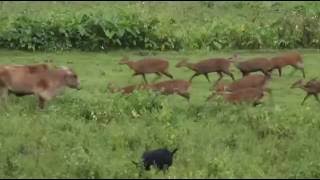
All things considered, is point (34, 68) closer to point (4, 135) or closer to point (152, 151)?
point (4, 135)

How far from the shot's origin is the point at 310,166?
9.91 m

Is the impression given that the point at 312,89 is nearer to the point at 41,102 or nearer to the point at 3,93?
the point at 41,102

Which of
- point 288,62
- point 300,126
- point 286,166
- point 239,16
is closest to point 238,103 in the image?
point 300,126

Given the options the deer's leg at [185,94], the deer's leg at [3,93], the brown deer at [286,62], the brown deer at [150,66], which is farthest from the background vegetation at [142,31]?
the deer's leg at [185,94]

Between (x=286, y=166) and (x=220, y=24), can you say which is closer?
(x=286, y=166)

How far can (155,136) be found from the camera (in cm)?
1091

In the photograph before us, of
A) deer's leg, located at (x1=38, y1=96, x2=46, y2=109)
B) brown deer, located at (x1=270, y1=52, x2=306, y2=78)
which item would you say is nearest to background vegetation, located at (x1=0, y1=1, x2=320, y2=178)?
deer's leg, located at (x1=38, y1=96, x2=46, y2=109)

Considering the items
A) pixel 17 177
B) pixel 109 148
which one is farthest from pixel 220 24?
pixel 17 177

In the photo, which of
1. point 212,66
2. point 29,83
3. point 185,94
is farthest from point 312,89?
point 29,83

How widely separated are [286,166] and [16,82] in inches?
175

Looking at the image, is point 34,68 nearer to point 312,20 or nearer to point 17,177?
point 17,177

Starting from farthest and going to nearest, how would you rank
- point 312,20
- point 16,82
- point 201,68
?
point 312,20
point 201,68
point 16,82

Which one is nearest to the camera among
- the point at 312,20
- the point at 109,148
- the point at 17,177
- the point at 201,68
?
the point at 17,177

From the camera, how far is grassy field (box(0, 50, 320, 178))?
9.79 m
